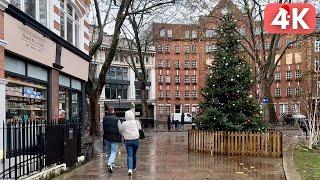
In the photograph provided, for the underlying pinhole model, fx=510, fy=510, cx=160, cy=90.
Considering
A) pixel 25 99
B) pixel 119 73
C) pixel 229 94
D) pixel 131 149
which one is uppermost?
pixel 119 73

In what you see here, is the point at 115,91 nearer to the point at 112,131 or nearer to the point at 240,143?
the point at 240,143

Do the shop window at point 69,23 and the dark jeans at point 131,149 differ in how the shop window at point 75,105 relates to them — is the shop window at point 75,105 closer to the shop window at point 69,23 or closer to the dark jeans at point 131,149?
the shop window at point 69,23

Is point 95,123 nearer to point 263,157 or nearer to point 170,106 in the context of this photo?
point 263,157

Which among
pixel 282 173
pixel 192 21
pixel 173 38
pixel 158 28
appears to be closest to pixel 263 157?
pixel 282 173

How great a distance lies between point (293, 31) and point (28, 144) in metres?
5.55

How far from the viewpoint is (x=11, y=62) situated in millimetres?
14625

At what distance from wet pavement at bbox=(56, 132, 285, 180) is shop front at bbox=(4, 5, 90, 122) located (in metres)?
1.80

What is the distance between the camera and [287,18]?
7637 mm

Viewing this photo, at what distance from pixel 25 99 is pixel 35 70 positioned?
116 centimetres

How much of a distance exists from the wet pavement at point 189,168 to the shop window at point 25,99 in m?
2.67

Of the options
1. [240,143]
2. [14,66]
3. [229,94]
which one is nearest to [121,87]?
[229,94]

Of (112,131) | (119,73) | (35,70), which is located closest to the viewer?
(112,131)

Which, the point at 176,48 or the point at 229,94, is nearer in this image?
the point at 229,94

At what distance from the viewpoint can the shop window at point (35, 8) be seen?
15.1 m
